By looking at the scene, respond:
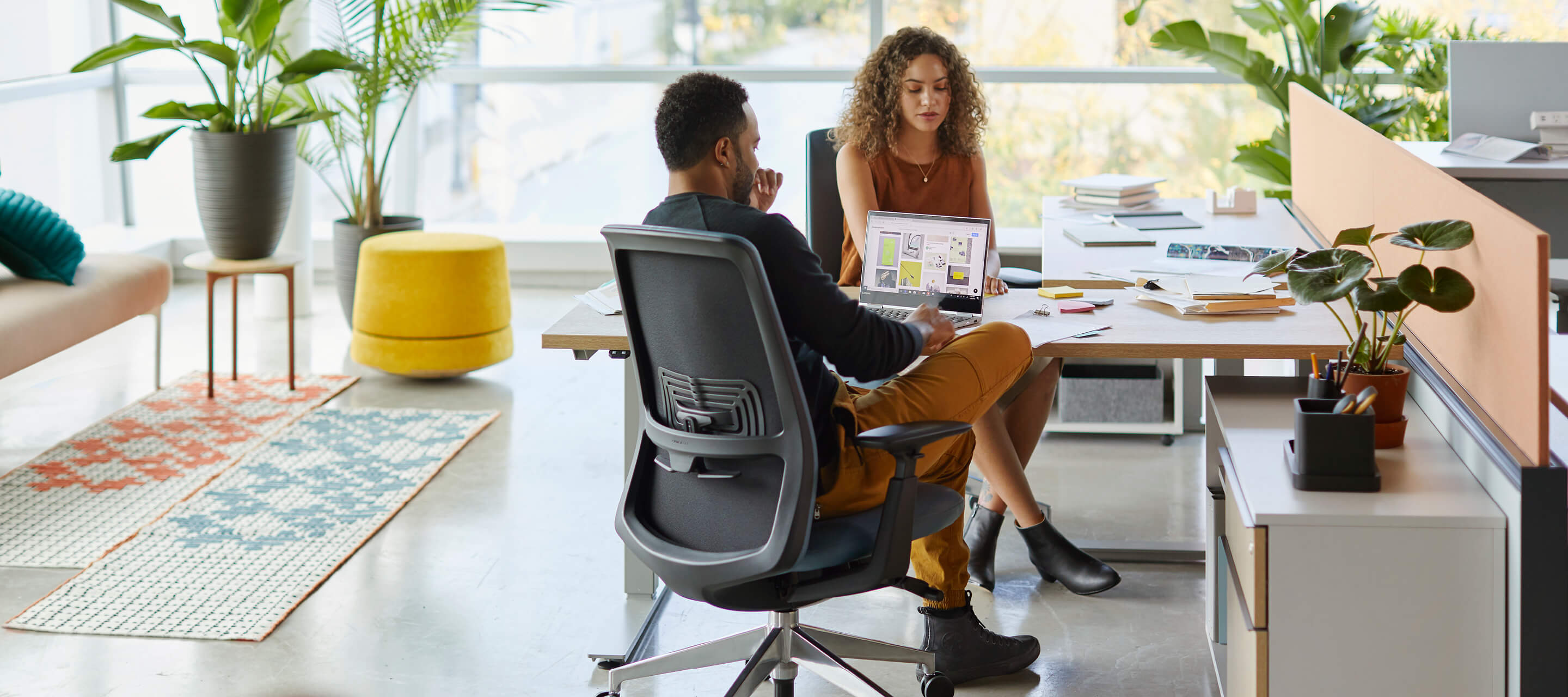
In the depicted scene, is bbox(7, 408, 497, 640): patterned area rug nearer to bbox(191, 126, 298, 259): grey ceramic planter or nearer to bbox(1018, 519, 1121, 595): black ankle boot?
bbox(191, 126, 298, 259): grey ceramic planter

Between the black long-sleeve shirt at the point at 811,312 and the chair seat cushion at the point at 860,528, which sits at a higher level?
the black long-sleeve shirt at the point at 811,312

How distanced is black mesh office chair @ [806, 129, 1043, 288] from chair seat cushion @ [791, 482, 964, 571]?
146 centimetres

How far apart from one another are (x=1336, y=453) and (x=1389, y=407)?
0.25m

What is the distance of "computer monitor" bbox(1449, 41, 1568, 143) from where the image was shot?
4.09 m

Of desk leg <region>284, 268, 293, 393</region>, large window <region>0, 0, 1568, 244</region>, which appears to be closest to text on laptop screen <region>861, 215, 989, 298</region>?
desk leg <region>284, 268, 293, 393</region>

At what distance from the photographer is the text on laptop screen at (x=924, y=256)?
2.70 metres

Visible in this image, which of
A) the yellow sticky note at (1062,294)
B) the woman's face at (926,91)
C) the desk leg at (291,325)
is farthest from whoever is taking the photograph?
the desk leg at (291,325)

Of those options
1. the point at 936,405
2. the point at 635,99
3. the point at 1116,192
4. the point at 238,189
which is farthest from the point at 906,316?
the point at 635,99

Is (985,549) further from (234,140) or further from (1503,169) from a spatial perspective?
(234,140)

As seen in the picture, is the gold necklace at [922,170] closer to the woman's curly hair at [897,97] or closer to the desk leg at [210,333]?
the woman's curly hair at [897,97]

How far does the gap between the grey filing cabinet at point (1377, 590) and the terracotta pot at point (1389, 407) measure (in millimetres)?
146

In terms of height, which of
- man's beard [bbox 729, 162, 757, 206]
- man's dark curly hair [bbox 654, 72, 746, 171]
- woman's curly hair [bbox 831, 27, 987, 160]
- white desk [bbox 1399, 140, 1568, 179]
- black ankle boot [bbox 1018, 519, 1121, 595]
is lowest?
black ankle boot [bbox 1018, 519, 1121, 595]

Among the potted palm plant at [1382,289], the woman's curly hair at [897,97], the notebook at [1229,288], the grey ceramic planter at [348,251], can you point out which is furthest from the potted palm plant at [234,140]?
the potted palm plant at [1382,289]

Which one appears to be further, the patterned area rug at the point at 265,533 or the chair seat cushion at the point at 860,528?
the patterned area rug at the point at 265,533
